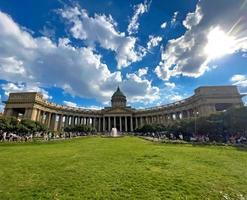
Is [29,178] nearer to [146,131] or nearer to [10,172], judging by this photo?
[10,172]

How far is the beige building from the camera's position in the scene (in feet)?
244

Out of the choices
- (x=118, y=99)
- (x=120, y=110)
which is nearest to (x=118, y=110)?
→ (x=120, y=110)

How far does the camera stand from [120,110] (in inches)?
4641

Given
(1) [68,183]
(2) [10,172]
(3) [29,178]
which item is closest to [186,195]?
(1) [68,183]

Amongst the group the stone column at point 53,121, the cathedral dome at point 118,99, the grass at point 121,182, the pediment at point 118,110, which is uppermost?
the cathedral dome at point 118,99

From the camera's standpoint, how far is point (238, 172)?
11.2 meters

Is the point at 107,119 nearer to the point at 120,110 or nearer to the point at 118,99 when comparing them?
the point at 120,110

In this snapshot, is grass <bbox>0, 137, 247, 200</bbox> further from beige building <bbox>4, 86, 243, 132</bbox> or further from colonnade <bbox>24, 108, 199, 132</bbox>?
colonnade <bbox>24, 108, 199, 132</bbox>

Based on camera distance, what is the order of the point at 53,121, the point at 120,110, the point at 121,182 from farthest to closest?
the point at 120,110
the point at 53,121
the point at 121,182

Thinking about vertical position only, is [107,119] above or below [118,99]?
below

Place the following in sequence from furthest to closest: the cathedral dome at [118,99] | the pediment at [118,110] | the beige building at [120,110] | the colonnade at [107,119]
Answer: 1. the cathedral dome at [118,99]
2. the pediment at [118,110]
3. the colonnade at [107,119]
4. the beige building at [120,110]

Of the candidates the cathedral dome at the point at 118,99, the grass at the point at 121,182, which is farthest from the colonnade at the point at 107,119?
the grass at the point at 121,182

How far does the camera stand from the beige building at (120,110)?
7431 cm

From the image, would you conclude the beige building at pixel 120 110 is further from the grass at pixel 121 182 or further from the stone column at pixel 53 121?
the grass at pixel 121 182
